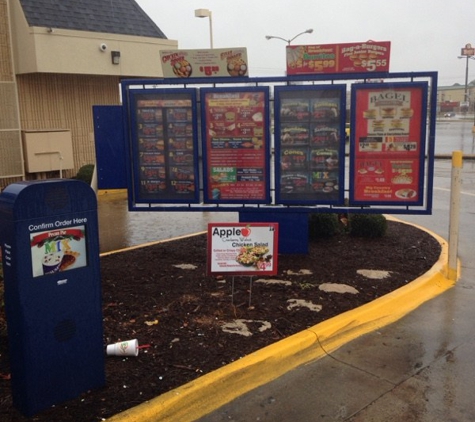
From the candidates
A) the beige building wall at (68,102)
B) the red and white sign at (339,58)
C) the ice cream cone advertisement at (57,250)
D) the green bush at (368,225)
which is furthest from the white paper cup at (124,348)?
the beige building wall at (68,102)

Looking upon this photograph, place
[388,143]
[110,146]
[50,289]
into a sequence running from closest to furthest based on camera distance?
1. [50,289]
2. [388,143]
3. [110,146]

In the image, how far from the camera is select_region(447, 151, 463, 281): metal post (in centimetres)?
712

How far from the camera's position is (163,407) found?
4020mm

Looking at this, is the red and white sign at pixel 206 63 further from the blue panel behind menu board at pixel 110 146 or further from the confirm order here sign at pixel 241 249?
the confirm order here sign at pixel 241 249

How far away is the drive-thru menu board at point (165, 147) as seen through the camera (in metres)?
7.91

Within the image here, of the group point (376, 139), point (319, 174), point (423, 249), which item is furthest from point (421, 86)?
point (423, 249)

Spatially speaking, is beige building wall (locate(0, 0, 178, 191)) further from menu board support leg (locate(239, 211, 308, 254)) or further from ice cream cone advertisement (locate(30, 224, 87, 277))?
ice cream cone advertisement (locate(30, 224, 87, 277))

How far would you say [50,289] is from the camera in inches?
152

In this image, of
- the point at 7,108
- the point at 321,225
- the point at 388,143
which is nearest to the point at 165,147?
the point at 321,225

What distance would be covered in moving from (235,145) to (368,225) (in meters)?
2.86

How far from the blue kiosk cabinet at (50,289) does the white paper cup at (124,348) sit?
1.95ft

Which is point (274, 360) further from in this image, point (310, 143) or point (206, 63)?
point (206, 63)

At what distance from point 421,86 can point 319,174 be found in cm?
178

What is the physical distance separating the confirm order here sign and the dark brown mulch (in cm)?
45
